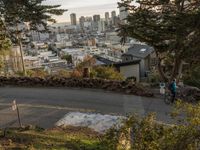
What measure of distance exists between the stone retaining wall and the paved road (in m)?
0.55

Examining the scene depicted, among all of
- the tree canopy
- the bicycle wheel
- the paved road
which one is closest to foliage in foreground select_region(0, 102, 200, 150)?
the paved road

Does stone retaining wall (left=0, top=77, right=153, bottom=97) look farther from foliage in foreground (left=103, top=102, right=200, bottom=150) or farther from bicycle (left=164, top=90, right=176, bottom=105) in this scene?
foliage in foreground (left=103, top=102, right=200, bottom=150)

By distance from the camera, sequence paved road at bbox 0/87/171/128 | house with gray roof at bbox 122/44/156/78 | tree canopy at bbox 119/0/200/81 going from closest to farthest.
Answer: paved road at bbox 0/87/171/128
tree canopy at bbox 119/0/200/81
house with gray roof at bbox 122/44/156/78

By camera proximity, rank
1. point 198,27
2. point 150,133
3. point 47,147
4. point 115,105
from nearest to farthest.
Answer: point 150,133 < point 47,147 < point 115,105 < point 198,27

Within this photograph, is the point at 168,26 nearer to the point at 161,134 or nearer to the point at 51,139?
the point at 51,139

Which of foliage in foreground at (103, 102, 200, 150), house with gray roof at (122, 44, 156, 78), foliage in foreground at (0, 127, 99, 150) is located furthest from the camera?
house with gray roof at (122, 44, 156, 78)

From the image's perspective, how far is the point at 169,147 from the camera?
22.4 ft

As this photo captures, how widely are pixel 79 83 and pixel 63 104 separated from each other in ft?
10.7

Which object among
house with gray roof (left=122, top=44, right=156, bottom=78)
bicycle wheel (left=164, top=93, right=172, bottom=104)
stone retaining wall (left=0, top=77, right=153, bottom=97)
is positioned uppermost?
stone retaining wall (left=0, top=77, right=153, bottom=97)

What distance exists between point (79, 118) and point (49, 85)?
22.2 ft

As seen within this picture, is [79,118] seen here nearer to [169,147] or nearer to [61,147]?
[61,147]

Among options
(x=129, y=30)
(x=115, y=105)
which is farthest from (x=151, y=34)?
(x=115, y=105)

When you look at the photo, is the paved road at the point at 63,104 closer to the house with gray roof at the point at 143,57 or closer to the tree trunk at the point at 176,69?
the tree trunk at the point at 176,69

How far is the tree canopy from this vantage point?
63.7ft
